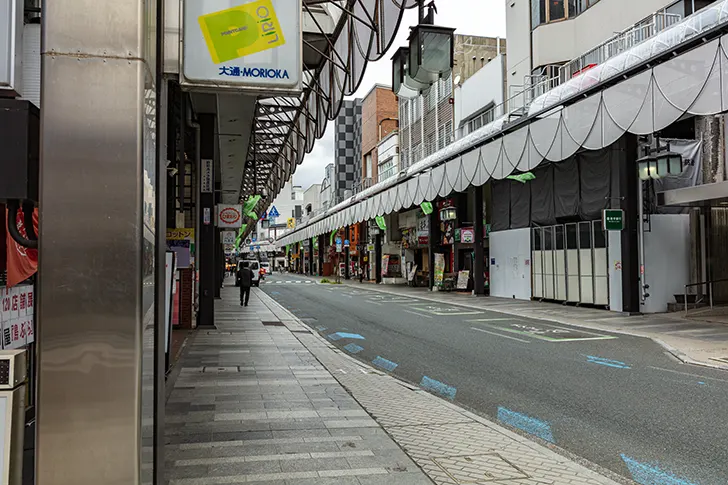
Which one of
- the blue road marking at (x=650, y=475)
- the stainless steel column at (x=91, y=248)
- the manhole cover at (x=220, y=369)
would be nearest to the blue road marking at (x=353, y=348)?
the manhole cover at (x=220, y=369)

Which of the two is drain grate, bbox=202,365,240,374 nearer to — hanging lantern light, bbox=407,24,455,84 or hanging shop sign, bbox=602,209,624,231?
hanging lantern light, bbox=407,24,455,84

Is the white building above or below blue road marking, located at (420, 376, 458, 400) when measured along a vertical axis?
Result: above

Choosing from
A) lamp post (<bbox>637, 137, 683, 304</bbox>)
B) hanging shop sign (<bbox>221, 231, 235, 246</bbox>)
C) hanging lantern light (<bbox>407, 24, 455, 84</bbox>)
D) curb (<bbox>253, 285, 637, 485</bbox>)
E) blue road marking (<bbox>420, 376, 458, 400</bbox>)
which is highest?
lamp post (<bbox>637, 137, 683, 304</bbox>)

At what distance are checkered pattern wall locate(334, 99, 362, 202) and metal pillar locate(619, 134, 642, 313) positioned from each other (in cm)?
5126

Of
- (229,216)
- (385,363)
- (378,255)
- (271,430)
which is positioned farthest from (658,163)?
(378,255)

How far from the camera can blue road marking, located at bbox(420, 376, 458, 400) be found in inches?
322

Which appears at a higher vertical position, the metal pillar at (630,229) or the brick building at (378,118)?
the brick building at (378,118)

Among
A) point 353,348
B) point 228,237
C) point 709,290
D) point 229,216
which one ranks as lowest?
point 353,348

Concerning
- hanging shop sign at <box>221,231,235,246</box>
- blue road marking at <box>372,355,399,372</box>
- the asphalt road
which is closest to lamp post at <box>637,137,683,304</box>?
the asphalt road

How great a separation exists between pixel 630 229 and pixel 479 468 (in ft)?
55.8

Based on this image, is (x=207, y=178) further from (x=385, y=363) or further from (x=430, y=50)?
(x=430, y=50)

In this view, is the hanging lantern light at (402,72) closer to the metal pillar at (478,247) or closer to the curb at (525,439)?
the curb at (525,439)

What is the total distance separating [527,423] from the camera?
261 inches

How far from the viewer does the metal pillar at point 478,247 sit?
99.7 ft
